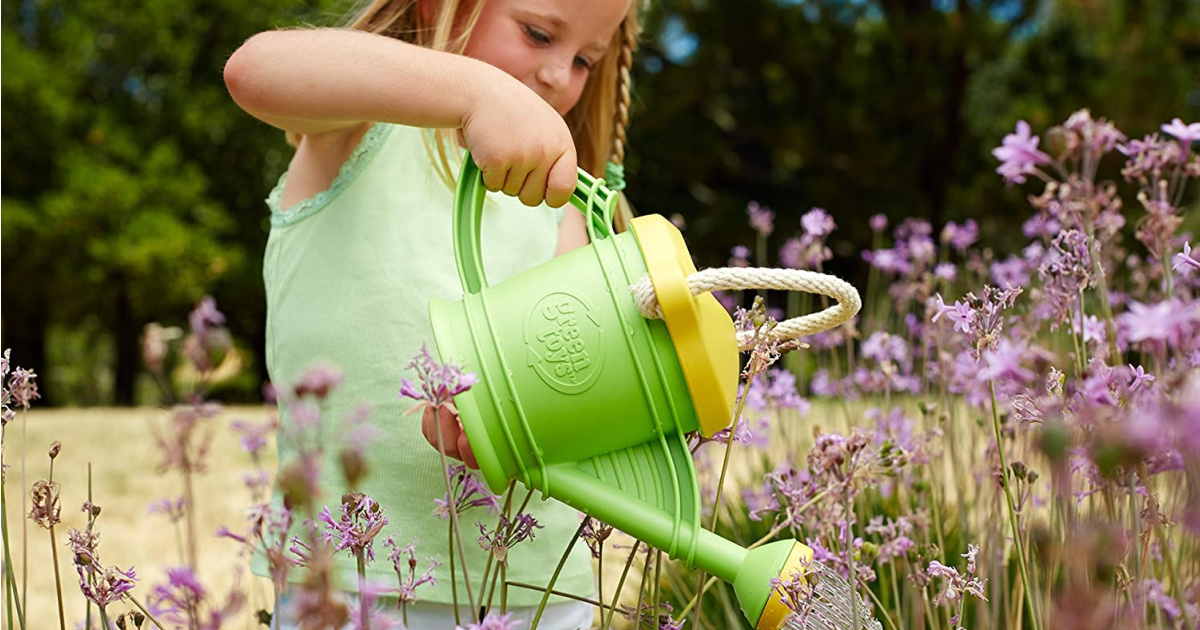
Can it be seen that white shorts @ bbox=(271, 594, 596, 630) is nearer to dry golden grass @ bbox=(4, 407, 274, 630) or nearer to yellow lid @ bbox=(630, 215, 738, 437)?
dry golden grass @ bbox=(4, 407, 274, 630)

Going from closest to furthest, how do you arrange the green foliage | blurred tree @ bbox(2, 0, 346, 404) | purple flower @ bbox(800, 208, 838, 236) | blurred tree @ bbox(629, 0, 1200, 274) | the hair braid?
the hair braid
purple flower @ bbox(800, 208, 838, 236)
blurred tree @ bbox(629, 0, 1200, 274)
the green foliage
blurred tree @ bbox(2, 0, 346, 404)

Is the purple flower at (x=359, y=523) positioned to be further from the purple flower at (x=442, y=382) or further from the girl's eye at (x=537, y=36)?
the girl's eye at (x=537, y=36)

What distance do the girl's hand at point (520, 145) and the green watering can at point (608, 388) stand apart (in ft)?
0.27

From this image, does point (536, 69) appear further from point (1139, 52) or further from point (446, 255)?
point (1139, 52)

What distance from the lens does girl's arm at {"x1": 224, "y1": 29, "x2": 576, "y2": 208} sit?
3.64 ft

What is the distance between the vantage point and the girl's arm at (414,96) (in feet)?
3.64

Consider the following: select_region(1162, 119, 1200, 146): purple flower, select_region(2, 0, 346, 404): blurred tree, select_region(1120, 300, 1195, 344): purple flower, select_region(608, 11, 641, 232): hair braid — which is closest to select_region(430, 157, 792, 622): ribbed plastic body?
select_region(1120, 300, 1195, 344): purple flower

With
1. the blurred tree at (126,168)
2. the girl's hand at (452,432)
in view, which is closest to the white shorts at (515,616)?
the girl's hand at (452,432)

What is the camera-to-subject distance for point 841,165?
42.1 ft

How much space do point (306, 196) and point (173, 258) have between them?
1335 centimetres

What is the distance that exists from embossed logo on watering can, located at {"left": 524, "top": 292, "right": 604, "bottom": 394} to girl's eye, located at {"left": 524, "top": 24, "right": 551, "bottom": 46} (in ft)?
2.05

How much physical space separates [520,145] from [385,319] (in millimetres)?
634

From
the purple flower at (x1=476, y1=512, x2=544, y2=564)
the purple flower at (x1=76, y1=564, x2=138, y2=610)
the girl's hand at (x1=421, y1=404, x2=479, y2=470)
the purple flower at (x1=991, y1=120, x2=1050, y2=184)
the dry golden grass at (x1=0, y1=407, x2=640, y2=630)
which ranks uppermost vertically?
the purple flower at (x1=991, y1=120, x2=1050, y2=184)

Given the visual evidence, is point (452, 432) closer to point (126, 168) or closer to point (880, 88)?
point (880, 88)
